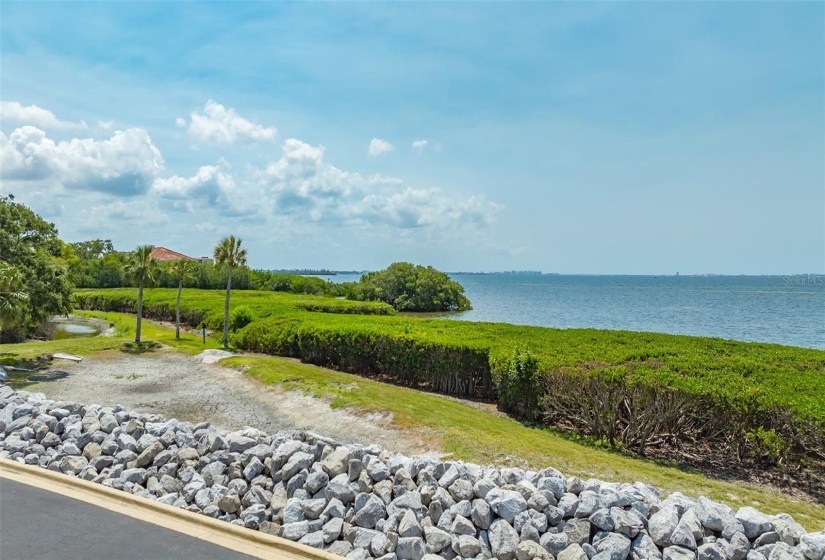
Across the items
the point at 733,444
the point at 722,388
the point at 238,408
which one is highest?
the point at 722,388

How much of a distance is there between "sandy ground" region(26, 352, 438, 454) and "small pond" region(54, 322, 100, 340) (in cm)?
1556

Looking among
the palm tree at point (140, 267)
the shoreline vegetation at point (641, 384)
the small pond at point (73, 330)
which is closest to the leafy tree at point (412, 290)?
the small pond at point (73, 330)

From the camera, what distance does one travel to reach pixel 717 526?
5.14m

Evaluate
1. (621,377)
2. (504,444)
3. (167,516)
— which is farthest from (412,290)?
(167,516)

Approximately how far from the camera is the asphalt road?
5215 mm

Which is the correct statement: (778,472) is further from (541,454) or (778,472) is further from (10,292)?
(10,292)

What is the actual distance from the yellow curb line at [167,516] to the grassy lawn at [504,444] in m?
3.89

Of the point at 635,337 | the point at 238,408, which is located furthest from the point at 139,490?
the point at 635,337

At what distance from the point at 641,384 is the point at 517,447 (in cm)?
293

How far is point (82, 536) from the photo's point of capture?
18.2ft

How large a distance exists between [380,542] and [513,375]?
8.01 meters

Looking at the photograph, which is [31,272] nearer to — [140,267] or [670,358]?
[140,267]

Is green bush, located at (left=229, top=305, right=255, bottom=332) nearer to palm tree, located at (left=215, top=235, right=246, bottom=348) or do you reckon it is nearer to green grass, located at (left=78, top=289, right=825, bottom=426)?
palm tree, located at (left=215, top=235, right=246, bottom=348)

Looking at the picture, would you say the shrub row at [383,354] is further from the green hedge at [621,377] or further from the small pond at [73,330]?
the small pond at [73,330]
